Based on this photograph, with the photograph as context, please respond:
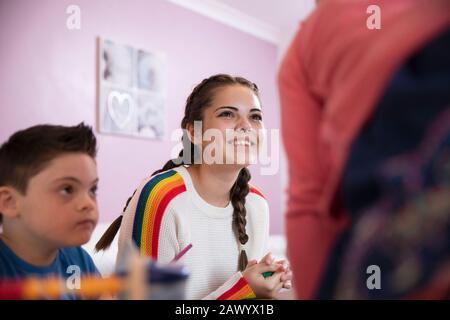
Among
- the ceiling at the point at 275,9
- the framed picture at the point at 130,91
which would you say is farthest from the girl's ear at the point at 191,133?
the ceiling at the point at 275,9

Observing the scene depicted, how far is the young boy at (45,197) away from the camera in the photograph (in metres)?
0.55

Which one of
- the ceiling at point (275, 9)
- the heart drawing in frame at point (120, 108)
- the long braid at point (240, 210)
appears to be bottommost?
the long braid at point (240, 210)

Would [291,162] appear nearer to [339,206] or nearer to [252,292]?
[339,206]

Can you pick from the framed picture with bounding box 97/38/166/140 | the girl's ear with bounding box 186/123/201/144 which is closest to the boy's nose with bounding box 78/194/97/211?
the girl's ear with bounding box 186/123/201/144

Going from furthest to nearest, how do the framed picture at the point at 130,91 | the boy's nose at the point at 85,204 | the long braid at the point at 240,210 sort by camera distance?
the framed picture at the point at 130,91, the long braid at the point at 240,210, the boy's nose at the point at 85,204

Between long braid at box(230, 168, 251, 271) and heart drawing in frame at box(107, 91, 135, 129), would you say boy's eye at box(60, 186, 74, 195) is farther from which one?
heart drawing in frame at box(107, 91, 135, 129)

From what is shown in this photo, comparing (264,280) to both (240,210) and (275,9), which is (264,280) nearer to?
(240,210)

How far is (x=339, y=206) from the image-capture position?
1.19 ft

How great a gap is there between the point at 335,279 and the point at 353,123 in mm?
121

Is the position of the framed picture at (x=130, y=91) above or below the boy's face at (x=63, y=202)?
above

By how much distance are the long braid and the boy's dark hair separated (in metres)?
0.43

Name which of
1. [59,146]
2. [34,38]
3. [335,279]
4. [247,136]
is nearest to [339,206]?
[335,279]

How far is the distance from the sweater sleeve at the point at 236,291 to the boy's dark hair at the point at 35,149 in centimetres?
31

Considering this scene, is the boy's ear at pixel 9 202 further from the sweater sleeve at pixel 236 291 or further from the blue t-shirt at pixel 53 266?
the sweater sleeve at pixel 236 291
